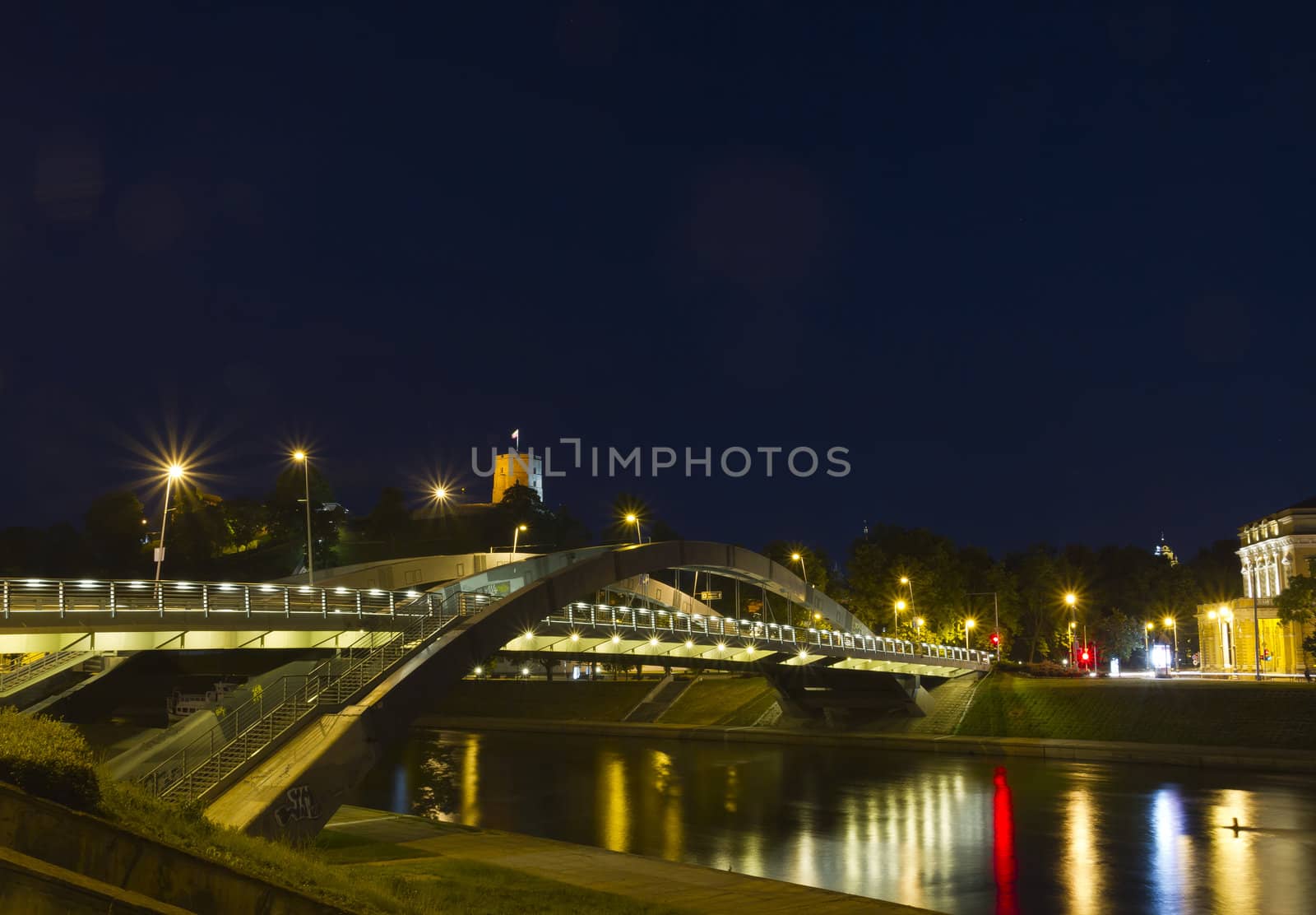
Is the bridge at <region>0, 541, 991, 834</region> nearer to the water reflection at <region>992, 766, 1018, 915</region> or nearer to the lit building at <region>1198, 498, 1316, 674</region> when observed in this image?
the water reflection at <region>992, 766, 1018, 915</region>

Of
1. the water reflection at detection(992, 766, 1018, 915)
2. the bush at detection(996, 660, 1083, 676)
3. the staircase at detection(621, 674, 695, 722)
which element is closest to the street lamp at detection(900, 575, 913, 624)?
the bush at detection(996, 660, 1083, 676)

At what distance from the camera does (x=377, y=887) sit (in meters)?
16.4

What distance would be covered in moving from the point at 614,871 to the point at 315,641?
973 centimetres

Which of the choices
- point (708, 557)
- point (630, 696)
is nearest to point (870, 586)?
point (630, 696)

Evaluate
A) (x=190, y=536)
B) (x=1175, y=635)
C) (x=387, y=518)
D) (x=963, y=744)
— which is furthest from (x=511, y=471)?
(x=963, y=744)

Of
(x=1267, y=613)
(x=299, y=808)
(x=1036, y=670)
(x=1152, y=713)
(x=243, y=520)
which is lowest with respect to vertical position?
(x=1152, y=713)

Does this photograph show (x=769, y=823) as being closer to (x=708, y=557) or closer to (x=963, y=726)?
(x=708, y=557)

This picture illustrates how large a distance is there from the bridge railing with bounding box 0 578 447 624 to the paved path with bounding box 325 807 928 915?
5.34 m

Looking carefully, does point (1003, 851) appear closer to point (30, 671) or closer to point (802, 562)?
point (30, 671)

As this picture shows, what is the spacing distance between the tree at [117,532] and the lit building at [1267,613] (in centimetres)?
8601

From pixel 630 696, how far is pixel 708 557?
86.8 feet

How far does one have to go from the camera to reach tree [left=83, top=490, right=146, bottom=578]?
9872 cm

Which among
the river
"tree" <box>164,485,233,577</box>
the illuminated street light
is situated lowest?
the river

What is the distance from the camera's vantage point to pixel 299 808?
74.3 ft
